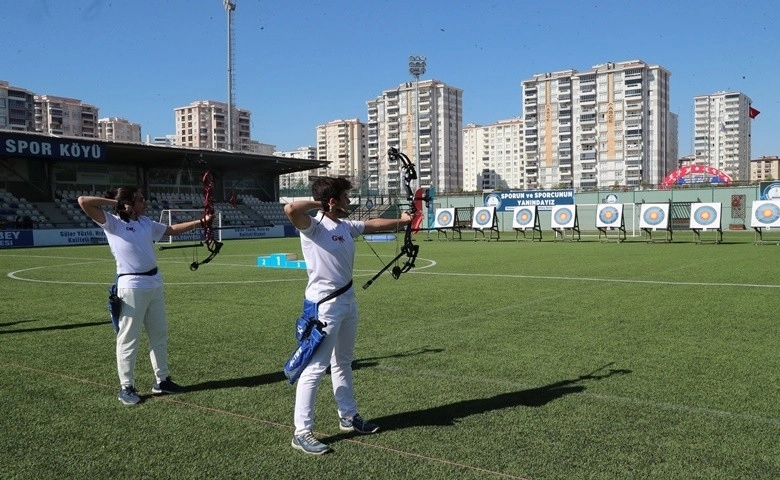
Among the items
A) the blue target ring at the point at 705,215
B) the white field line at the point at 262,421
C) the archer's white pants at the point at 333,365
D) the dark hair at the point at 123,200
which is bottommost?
the white field line at the point at 262,421

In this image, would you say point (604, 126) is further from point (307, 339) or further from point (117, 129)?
point (307, 339)

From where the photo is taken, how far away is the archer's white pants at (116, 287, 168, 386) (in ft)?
18.6

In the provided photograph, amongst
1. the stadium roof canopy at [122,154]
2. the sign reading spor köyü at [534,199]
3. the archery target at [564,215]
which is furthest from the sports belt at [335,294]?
the sign reading spor köyü at [534,199]

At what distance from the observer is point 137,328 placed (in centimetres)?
575

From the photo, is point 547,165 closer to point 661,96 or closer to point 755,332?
point 661,96

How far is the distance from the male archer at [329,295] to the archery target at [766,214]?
98.4 feet

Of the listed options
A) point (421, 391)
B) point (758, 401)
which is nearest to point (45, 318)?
point (421, 391)

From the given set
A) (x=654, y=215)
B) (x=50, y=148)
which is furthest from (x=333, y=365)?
(x=50, y=148)

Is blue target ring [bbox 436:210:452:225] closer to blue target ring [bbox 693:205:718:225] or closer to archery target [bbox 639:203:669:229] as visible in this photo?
archery target [bbox 639:203:669:229]

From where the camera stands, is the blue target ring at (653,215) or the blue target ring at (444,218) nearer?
the blue target ring at (653,215)

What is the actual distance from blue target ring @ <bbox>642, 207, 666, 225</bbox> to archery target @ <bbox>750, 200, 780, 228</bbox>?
456 centimetres

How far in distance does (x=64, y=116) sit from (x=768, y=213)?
5511 inches

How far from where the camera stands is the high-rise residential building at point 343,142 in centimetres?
17062

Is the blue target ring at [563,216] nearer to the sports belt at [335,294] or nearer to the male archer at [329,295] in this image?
the male archer at [329,295]
